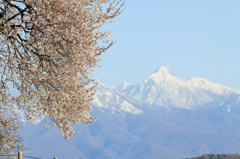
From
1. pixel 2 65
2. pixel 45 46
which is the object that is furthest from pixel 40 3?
pixel 2 65

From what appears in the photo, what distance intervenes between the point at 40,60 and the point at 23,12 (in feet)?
6.35

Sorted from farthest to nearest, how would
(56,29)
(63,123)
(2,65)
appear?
(63,123) < (2,65) < (56,29)

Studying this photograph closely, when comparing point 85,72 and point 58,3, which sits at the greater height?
point 58,3

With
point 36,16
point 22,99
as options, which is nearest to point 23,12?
point 36,16

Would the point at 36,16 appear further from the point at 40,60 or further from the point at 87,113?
the point at 87,113

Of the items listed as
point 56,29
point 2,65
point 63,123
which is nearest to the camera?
point 56,29

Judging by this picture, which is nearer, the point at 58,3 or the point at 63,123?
the point at 58,3

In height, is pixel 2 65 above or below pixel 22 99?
above

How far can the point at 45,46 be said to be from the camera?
1570cm

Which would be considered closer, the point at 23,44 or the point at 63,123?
the point at 23,44

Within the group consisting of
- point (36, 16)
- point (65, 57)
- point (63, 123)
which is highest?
point (36, 16)

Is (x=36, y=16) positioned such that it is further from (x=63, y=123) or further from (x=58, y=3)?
(x=63, y=123)

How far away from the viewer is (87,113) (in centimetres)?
1819

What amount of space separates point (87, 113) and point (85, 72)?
175 centimetres
